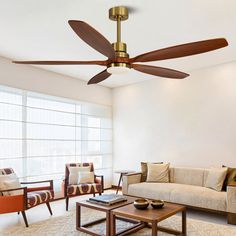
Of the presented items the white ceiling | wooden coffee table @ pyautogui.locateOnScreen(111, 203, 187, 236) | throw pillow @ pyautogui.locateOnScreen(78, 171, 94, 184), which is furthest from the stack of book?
the white ceiling

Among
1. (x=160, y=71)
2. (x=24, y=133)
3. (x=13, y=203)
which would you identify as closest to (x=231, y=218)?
(x=160, y=71)

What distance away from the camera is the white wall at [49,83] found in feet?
15.0

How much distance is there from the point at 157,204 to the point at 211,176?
1581mm

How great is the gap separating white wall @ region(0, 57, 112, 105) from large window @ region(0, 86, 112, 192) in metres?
0.15

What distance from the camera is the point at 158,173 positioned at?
4.98 metres

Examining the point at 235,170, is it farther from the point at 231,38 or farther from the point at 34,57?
the point at 34,57

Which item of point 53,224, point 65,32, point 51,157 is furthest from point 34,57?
point 53,224

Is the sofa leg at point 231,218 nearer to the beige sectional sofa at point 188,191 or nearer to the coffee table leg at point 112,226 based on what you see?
the beige sectional sofa at point 188,191

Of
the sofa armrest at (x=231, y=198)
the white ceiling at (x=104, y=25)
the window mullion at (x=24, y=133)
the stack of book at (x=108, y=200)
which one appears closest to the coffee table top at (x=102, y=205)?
the stack of book at (x=108, y=200)

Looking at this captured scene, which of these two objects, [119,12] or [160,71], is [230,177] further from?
[119,12]

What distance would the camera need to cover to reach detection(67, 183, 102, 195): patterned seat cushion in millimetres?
4543

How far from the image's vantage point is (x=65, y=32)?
3457 millimetres

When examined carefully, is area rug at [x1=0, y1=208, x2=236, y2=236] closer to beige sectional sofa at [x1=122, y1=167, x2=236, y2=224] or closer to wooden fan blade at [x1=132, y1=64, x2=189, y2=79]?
beige sectional sofa at [x1=122, y1=167, x2=236, y2=224]

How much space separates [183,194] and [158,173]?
2.91ft
